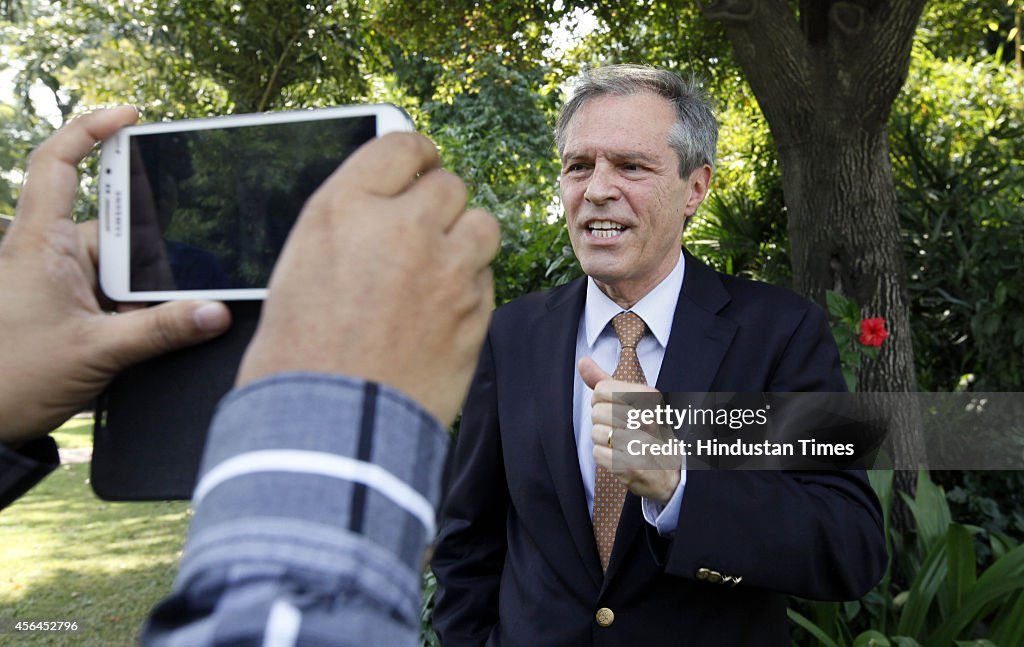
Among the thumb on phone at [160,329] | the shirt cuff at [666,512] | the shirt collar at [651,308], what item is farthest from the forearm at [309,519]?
the shirt collar at [651,308]

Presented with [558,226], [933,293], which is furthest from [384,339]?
[933,293]

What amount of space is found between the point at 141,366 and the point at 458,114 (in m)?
13.4

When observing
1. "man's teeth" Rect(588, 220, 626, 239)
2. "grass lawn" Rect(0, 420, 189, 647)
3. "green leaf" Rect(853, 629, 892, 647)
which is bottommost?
"grass lawn" Rect(0, 420, 189, 647)

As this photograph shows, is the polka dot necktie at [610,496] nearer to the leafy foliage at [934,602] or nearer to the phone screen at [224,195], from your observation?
the phone screen at [224,195]

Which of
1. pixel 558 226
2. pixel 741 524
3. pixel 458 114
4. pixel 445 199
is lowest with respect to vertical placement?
pixel 741 524

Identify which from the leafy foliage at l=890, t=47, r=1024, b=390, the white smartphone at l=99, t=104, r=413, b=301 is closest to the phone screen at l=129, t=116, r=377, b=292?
the white smartphone at l=99, t=104, r=413, b=301

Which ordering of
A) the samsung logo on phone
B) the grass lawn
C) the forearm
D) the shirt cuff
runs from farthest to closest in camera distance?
the grass lawn, the shirt cuff, the samsung logo on phone, the forearm

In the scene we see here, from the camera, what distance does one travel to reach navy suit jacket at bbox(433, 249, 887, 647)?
181 cm

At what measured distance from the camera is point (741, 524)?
5.86ft

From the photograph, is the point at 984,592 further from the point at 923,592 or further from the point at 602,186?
the point at 602,186

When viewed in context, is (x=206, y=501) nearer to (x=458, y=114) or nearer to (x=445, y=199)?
(x=445, y=199)

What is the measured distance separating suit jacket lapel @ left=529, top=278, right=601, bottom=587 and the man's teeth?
0.17m

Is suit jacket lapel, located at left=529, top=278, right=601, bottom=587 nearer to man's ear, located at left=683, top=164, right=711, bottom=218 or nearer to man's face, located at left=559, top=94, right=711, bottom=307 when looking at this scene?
man's face, located at left=559, top=94, right=711, bottom=307

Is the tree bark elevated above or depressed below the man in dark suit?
above
